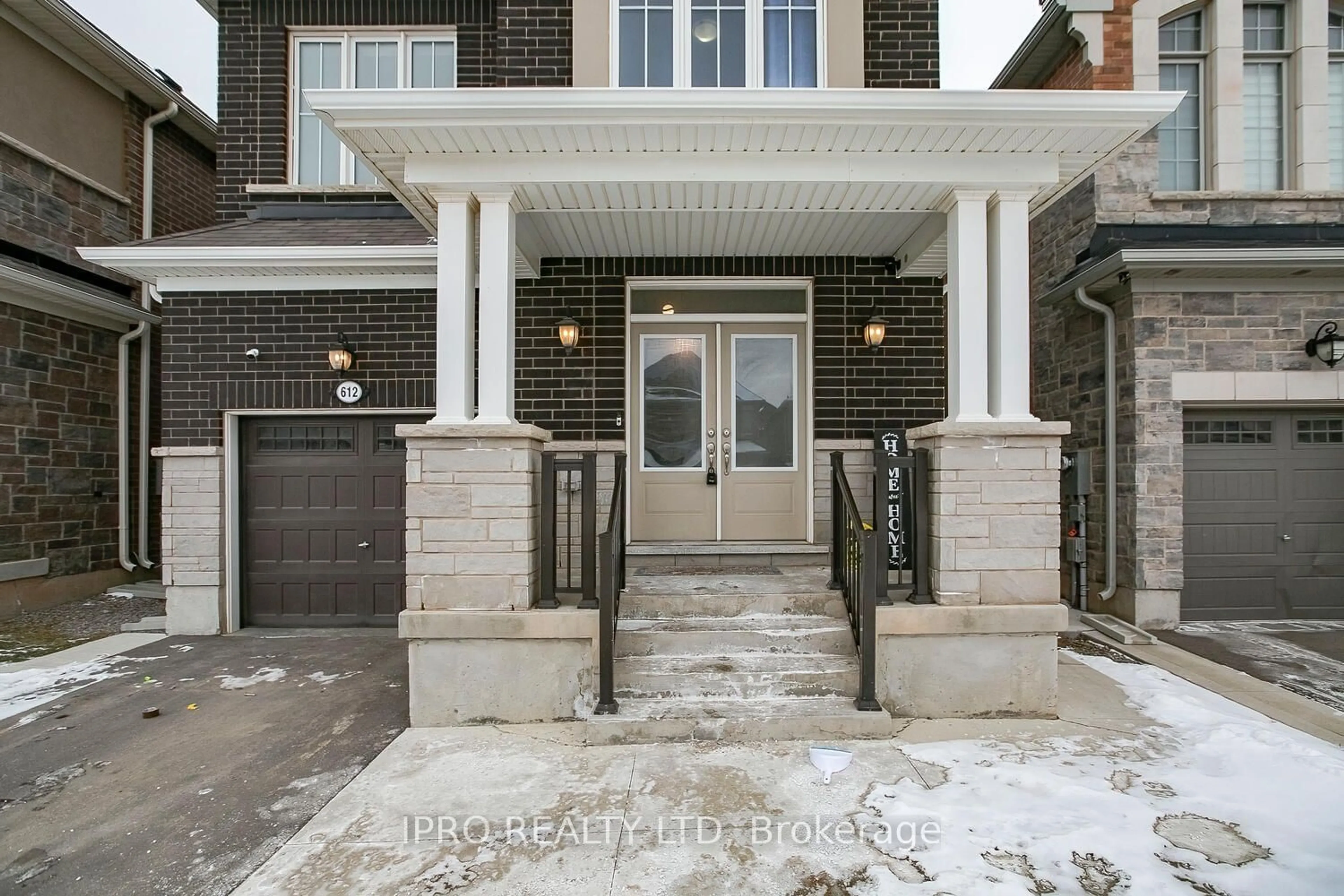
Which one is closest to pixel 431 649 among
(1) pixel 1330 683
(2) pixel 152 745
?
(2) pixel 152 745

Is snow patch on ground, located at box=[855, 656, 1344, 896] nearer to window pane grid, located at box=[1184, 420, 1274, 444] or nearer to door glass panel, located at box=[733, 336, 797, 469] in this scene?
door glass panel, located at box=[733, 336, 797, 469]

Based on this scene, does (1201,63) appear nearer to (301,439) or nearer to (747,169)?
(747,169)

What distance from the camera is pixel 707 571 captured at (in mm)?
4766

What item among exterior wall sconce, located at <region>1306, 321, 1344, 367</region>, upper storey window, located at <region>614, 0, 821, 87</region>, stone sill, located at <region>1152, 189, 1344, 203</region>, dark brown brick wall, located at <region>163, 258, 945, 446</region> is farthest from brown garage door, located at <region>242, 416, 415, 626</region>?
exterior wall sconce, located at <region>1306, 321, 1344, 367</region>

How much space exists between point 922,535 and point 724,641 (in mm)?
1254

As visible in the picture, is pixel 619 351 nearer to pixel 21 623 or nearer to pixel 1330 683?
pixel 1330 683

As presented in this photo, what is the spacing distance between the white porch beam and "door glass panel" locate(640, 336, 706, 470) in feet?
6.19

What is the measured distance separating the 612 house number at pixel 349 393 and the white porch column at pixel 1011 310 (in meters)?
4.79

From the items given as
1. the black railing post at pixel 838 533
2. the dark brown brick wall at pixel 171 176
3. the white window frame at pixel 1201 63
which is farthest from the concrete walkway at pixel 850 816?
the dark brown brick wall at pixel 171 176

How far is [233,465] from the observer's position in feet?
18.3

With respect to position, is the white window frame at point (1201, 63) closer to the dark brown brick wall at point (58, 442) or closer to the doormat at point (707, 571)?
the doormat at point (707, 571)

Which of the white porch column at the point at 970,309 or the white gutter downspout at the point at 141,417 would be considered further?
the white gutter downspout at the point at 141,417

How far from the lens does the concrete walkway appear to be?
221cm

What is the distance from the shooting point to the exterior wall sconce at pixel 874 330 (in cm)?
502
